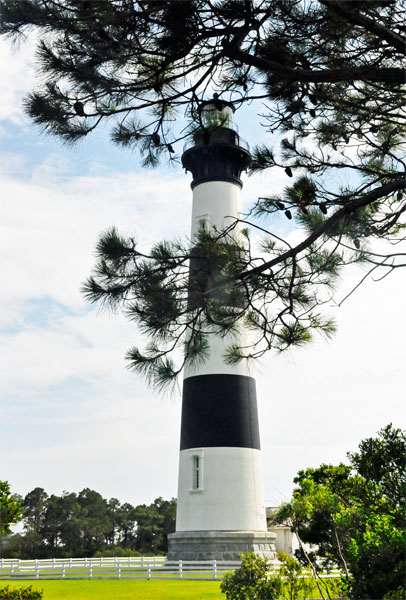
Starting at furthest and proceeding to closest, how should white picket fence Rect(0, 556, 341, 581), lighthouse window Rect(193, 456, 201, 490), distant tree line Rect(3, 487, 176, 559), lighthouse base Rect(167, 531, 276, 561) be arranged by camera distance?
distant tree line Rect(3, 487, 176, 559), lighthouse window Rect(193, 456, 201, 490), lighthouse base Rect(167, 531, 276, 561), white picket fence Rect(0, 556, 341, 581)

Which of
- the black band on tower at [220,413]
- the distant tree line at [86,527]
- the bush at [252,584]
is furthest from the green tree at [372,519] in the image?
the distant tree line at [86,527]

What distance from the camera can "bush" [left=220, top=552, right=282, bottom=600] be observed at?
880 centimetres

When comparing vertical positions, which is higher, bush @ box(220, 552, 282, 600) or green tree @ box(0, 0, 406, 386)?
green tree @ box(0, 0, 406, 386)

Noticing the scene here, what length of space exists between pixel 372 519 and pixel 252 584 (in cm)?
378

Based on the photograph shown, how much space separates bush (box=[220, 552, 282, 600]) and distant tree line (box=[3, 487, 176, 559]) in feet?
86.3

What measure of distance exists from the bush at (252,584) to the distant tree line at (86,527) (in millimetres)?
26307

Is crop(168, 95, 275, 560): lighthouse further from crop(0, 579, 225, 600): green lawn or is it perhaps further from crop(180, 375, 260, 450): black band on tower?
crop(0, 579, 225, 600): green lawn

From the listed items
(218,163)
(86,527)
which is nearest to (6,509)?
(218,163)

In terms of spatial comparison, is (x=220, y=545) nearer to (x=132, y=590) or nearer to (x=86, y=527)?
(x=132, y=590)

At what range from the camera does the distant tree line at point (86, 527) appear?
35219 mm

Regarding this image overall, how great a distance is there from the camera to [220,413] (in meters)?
16.2

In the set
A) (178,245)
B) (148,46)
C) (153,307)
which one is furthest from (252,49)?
(153,307)

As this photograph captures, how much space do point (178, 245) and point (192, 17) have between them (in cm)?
208

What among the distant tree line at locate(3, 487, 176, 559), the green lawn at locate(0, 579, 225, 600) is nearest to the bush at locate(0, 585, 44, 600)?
the green lawn at locate(0, 579, 225, 600)
